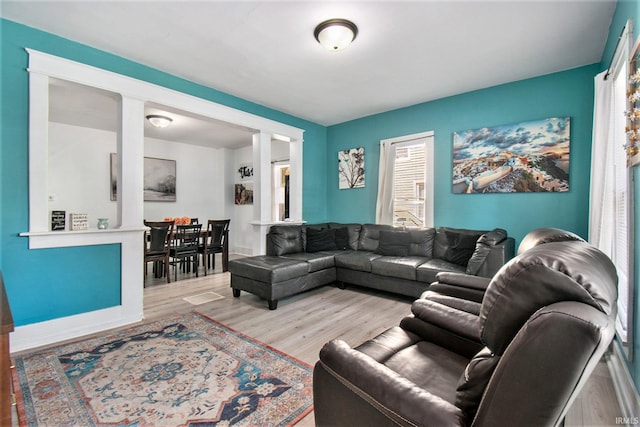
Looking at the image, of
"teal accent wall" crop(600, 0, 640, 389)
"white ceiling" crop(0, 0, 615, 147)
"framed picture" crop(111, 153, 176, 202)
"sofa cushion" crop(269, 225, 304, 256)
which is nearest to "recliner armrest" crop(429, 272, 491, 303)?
"teal accent wall" crop(600, 0, 640, 389)

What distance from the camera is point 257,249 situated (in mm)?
4613

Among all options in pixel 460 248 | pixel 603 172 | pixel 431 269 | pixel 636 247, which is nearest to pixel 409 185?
pixel 460 248

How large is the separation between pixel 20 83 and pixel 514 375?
3.85m

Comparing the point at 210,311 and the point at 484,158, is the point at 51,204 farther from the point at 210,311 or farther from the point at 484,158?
the point at 484,158

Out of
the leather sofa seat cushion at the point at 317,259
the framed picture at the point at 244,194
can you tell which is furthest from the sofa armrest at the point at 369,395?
the framed picture at the point at 244,194

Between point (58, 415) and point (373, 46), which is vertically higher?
point (373, 46)

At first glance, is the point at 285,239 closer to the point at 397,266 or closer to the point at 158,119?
the point at 397,266

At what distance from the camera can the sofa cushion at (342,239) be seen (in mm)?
4648

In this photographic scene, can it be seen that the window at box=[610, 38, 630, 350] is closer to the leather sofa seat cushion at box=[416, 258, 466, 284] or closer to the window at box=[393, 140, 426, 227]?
the leather sofa seat cushion at box=[416, 258, 466, 284]

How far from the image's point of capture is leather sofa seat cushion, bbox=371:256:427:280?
132 inches

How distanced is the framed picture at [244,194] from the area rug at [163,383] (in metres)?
4.77

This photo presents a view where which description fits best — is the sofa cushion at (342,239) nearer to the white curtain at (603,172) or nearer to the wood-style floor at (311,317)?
the wood-style floor at (311,317)

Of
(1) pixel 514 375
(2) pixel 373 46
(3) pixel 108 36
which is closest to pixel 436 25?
(2) pixel 373 46

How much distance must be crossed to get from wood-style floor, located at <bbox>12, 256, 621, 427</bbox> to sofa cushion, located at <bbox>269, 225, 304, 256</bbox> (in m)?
0.72
